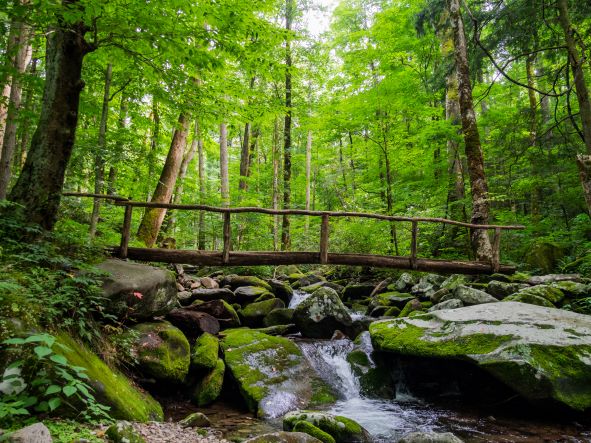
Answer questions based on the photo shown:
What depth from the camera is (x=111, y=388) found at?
391 centimetres

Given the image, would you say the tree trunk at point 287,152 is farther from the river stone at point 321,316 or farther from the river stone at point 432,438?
the river stone at point 432,438

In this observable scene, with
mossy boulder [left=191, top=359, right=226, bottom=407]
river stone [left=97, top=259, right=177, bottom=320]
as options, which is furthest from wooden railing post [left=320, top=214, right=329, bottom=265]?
mossy boulder [left=191, top=359, right=226, bottom=407]

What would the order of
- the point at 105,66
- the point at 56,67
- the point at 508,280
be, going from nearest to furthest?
the point at 56,67 → the point at 105,66 → the point at 508,280

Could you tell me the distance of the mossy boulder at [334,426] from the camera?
177 inches

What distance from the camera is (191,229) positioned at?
19266 millimetres

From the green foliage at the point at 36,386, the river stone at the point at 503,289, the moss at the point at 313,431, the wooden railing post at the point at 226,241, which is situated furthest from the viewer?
the river stone at the point at 503,289

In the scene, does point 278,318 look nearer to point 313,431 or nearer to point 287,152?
point 313,431

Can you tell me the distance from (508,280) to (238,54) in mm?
8227

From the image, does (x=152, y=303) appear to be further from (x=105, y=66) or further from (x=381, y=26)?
(x=381, y=26)

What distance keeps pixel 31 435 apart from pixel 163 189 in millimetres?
8968

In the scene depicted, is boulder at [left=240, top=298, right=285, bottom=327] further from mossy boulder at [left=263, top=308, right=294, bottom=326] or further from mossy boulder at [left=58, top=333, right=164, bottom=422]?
mossy boulder at [left=58, top=333, right=164, bottom=422]

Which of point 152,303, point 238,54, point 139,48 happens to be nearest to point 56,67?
point 139,48

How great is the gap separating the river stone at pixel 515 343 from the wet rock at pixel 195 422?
10.6ft

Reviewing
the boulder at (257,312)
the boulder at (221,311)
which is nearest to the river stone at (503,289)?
the boulder at (257,312)
